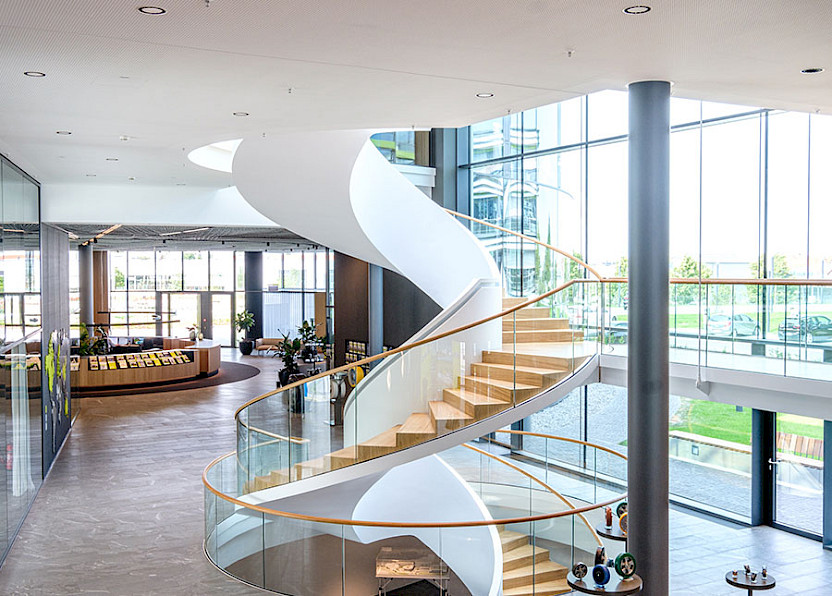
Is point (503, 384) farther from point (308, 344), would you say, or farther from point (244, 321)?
point (244, 321)

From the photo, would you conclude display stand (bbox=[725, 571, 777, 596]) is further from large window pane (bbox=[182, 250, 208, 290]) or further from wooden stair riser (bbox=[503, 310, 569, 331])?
large window pane (bbox=[182, 250, 208, 290])

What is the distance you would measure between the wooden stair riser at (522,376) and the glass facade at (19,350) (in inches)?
207

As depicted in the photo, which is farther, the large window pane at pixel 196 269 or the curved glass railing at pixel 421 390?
the large window pane at pixel 196 269

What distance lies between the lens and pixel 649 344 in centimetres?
646

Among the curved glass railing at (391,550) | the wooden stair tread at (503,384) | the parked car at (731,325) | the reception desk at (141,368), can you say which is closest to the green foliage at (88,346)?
Result: the reception desk at (141,368)

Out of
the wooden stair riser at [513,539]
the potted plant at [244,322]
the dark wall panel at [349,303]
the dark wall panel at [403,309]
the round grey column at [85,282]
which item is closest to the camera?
the wooden stair riser at [513,539]

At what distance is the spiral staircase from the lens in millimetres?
8531

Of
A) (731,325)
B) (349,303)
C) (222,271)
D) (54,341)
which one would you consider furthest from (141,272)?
(731,325)

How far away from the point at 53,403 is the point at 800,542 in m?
11.3

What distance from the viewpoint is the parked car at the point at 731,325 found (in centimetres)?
868

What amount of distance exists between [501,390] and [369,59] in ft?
14.5

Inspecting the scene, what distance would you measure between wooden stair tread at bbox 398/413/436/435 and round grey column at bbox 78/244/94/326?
19.2 metres

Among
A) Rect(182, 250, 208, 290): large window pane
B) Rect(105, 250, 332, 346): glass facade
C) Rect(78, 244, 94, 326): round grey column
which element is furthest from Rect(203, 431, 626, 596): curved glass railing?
Rect(182, 250, 208, 290): large window pane

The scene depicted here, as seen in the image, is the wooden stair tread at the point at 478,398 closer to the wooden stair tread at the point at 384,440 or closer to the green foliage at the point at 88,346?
the wooden stair tread at the point at 384,440
